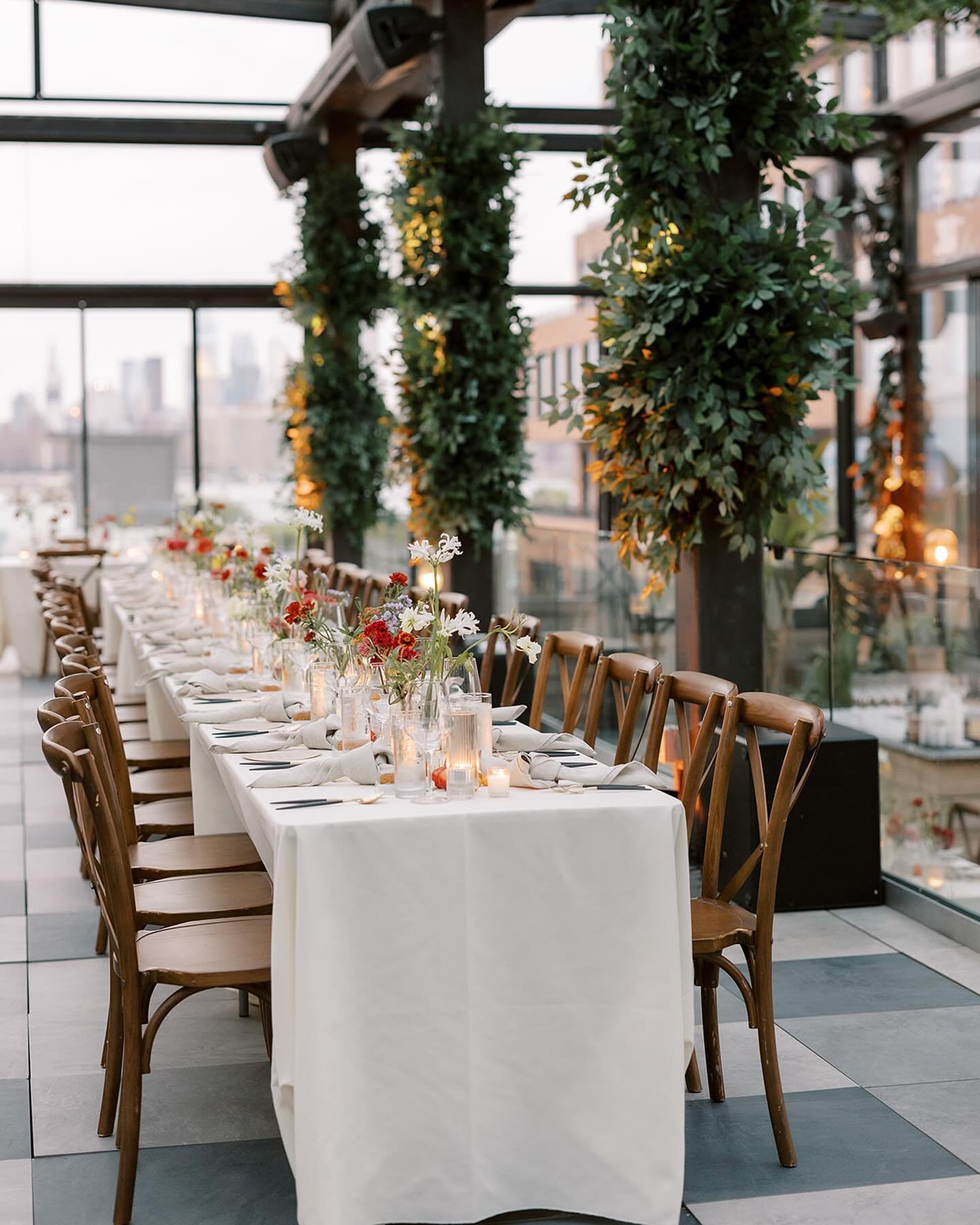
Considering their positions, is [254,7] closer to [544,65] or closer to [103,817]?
[544,65]

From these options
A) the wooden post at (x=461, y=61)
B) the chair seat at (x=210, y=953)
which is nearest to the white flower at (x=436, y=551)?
the chair seat at (x=210, y=953)

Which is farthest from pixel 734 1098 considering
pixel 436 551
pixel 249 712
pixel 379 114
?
pixel 379 114

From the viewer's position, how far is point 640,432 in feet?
18.0

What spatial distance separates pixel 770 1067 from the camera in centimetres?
329

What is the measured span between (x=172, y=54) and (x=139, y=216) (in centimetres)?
134

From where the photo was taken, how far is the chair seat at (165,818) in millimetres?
4453

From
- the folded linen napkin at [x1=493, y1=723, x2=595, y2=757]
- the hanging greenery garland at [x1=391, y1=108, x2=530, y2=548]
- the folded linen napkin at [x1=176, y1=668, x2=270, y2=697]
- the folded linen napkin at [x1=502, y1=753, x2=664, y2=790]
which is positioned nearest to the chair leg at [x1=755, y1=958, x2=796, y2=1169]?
the folded linen napkin at [x1=502, y1=753, x2=664, y2=790]

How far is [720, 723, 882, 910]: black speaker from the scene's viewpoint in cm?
519

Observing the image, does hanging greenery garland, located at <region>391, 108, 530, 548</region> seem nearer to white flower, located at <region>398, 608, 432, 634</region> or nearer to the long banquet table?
white flower, located at <region>398, 608, 432, 634</region>

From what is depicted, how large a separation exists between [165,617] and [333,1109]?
4.41 m

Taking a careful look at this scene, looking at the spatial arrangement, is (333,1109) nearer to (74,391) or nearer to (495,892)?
(495,892)

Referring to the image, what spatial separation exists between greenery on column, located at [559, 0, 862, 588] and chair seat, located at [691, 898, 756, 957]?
6.64ft

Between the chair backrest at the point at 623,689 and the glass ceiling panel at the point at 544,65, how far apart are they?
8450 millimetres

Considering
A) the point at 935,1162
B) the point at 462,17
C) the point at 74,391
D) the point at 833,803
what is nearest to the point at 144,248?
the point at 74,391
